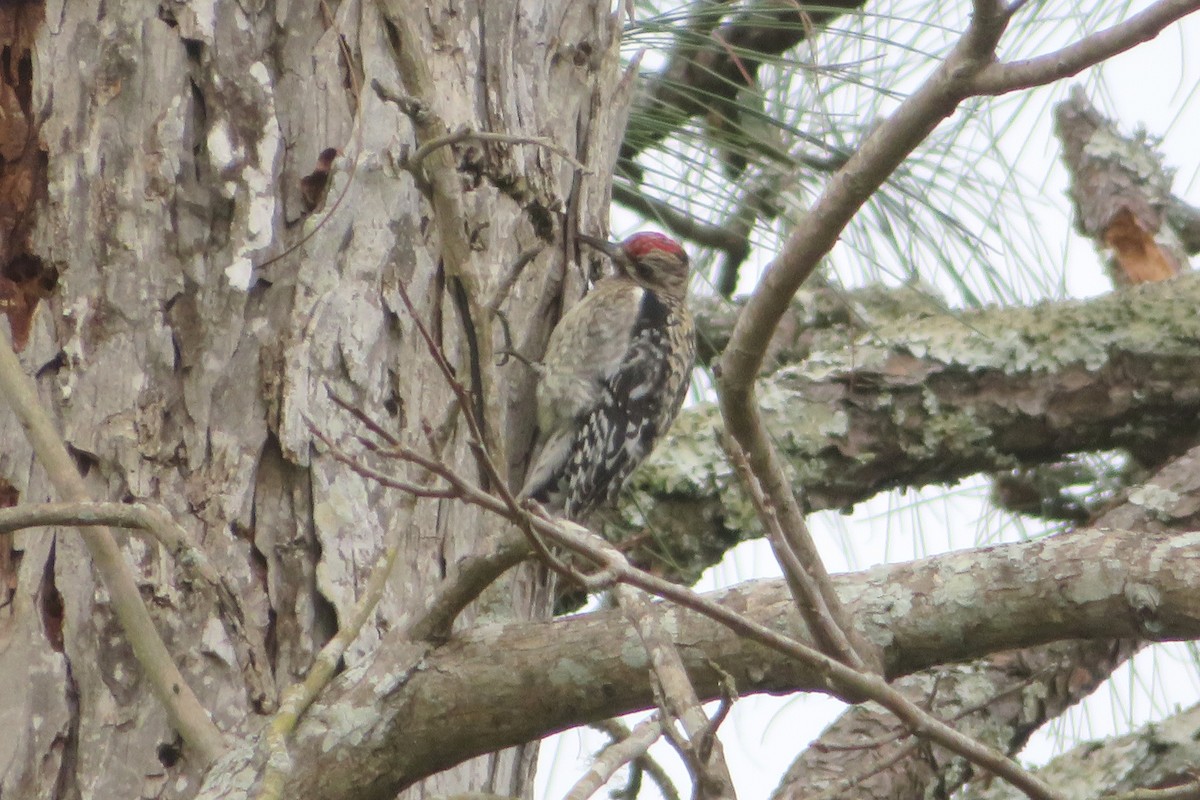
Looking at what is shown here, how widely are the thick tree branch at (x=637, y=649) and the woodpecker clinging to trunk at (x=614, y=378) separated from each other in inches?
46.8

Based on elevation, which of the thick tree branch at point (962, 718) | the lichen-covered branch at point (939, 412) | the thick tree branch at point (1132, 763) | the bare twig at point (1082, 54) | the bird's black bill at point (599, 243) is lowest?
the thick tree branch at point (1132, 763)

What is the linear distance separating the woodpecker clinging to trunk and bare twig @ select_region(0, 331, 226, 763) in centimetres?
118

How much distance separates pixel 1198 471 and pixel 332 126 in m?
1.74

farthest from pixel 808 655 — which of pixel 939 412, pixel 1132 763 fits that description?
pixel 939 412

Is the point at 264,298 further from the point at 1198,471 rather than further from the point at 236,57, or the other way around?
the point at 1198,471

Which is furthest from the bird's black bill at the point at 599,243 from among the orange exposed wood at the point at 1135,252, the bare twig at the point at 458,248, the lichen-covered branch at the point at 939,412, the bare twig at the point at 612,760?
the orange exposed wood at the point at 1135,252

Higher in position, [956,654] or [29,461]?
[29,461]

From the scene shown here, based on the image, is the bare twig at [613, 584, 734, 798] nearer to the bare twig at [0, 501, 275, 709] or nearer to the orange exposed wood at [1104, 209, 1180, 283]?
the bare twig at [0, 501, 275, 709]

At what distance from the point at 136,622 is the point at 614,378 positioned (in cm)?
213

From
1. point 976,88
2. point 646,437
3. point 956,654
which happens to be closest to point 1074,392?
point 646,437

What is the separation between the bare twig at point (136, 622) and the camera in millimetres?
1575

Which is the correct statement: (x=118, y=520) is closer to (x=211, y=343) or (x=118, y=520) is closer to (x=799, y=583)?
(x=211, y=343)

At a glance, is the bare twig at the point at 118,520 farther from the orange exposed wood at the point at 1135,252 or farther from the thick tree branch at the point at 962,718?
the orange exposed wood at the point at 1135,252

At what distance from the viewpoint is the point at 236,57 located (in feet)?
6.63
